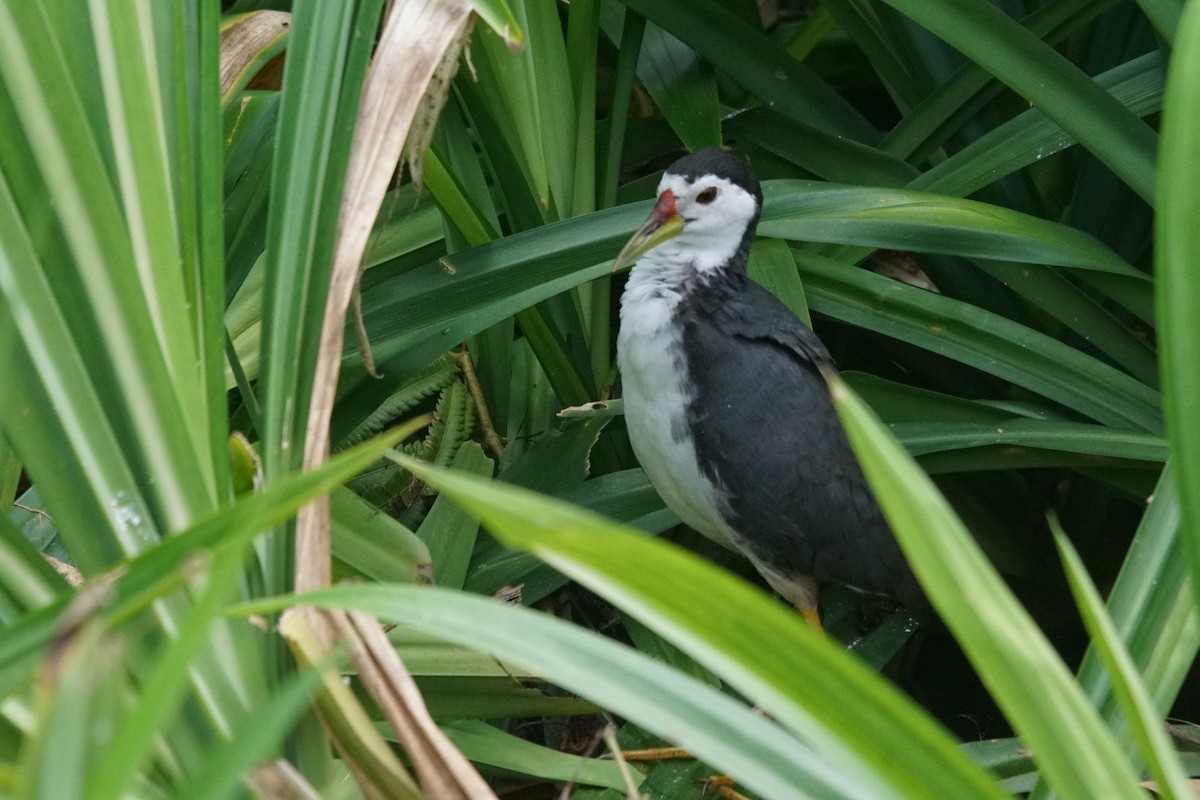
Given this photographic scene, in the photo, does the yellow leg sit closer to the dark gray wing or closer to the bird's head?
the dark gray wing

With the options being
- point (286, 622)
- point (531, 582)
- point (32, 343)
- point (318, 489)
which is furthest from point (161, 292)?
point (531, 582)

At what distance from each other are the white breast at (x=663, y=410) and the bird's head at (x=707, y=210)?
9cm

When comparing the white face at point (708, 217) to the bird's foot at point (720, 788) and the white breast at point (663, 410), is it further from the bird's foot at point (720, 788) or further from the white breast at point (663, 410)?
the bird's foot at point (720, 788)

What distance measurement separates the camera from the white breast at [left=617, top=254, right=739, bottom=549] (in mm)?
1906

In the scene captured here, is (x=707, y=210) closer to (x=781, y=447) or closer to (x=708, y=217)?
(x=708, y=217)

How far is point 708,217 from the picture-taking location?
200 cm

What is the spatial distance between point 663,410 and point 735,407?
0.12 meters

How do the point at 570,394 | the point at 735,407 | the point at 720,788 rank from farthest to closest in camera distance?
the point at 570,394 → the point at 735,407 → the point at 720,788

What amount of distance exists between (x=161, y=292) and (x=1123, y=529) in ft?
6.37

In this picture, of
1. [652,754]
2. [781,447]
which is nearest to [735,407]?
[781,447]

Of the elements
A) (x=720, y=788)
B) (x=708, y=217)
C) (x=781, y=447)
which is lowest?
(x=720, y=788)

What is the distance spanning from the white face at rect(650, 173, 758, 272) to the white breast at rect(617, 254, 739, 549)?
83 millimetres

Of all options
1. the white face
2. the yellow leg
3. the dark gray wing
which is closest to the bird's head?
the white face

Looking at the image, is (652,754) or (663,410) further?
(663,410)
